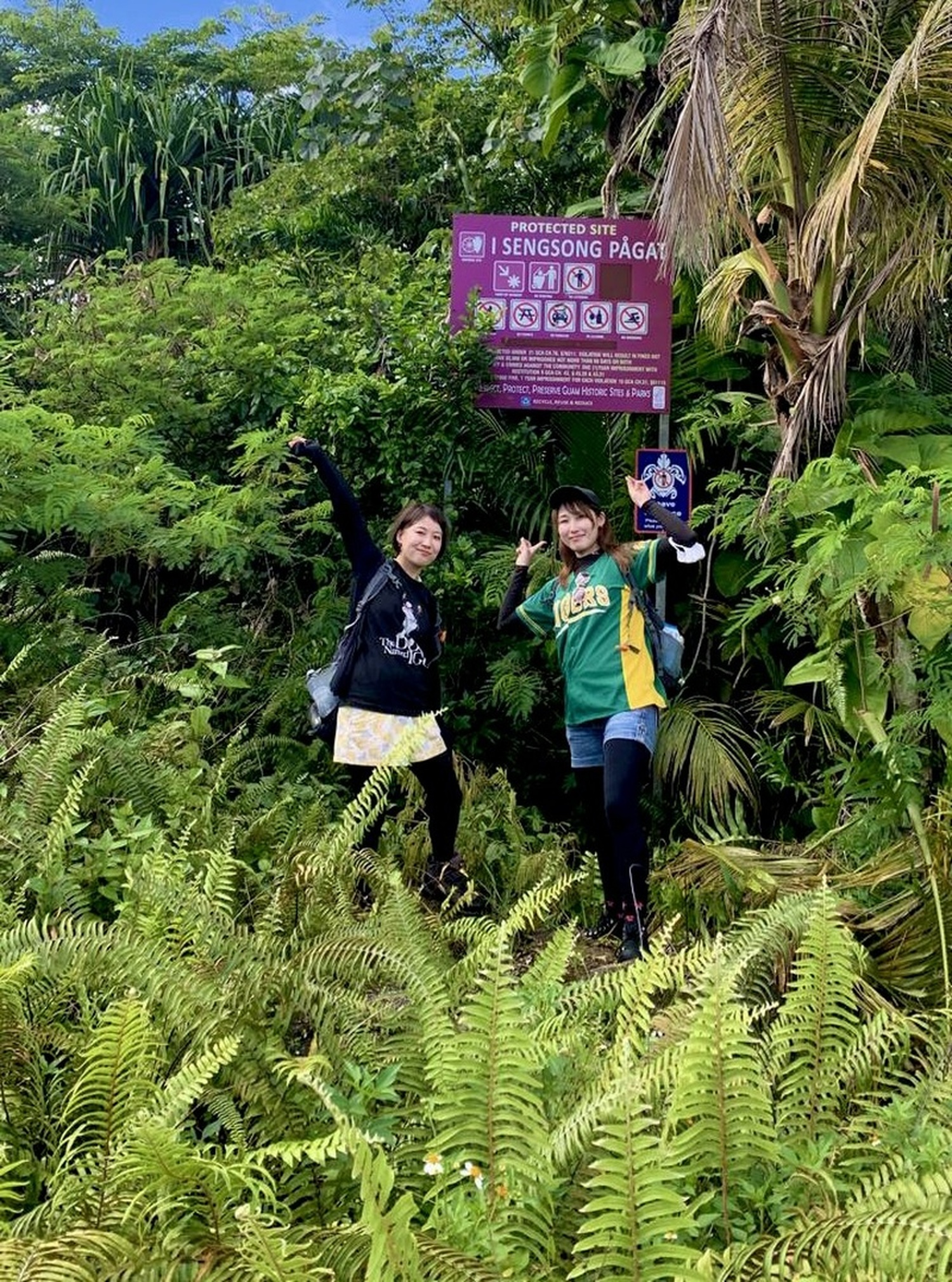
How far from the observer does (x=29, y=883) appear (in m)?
2.85

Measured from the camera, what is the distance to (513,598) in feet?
14.1

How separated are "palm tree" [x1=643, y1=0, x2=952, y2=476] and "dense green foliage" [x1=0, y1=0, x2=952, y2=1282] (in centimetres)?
3

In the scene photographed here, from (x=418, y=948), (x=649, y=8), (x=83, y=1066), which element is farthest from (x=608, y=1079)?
(x=649, y=8)

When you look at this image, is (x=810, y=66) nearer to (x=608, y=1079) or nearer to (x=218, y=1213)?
(x=608, y=1079)

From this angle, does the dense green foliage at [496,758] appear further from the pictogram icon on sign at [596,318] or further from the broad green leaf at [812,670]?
the pictogram icon on sign at [596,318]

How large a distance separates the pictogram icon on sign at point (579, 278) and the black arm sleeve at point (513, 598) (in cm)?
205

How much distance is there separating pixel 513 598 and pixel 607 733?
2.77 feet

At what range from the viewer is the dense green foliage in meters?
1.74

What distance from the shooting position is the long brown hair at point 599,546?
3.88 m

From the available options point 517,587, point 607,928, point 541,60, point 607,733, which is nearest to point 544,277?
point 541,60

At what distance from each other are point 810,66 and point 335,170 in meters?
5.68

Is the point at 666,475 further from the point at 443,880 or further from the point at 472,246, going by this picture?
the point at 443,880

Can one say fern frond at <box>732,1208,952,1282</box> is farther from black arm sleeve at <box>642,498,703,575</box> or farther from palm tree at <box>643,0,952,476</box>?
palm tree at <box>643,0,952,476</box>

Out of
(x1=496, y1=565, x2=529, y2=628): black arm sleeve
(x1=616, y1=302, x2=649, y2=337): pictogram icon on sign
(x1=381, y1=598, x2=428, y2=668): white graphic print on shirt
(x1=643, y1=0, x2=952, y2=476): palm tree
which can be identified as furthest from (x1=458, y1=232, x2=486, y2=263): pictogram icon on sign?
(x1=381, y1=598, x2=428, y2=668): white graphic print on shirt
